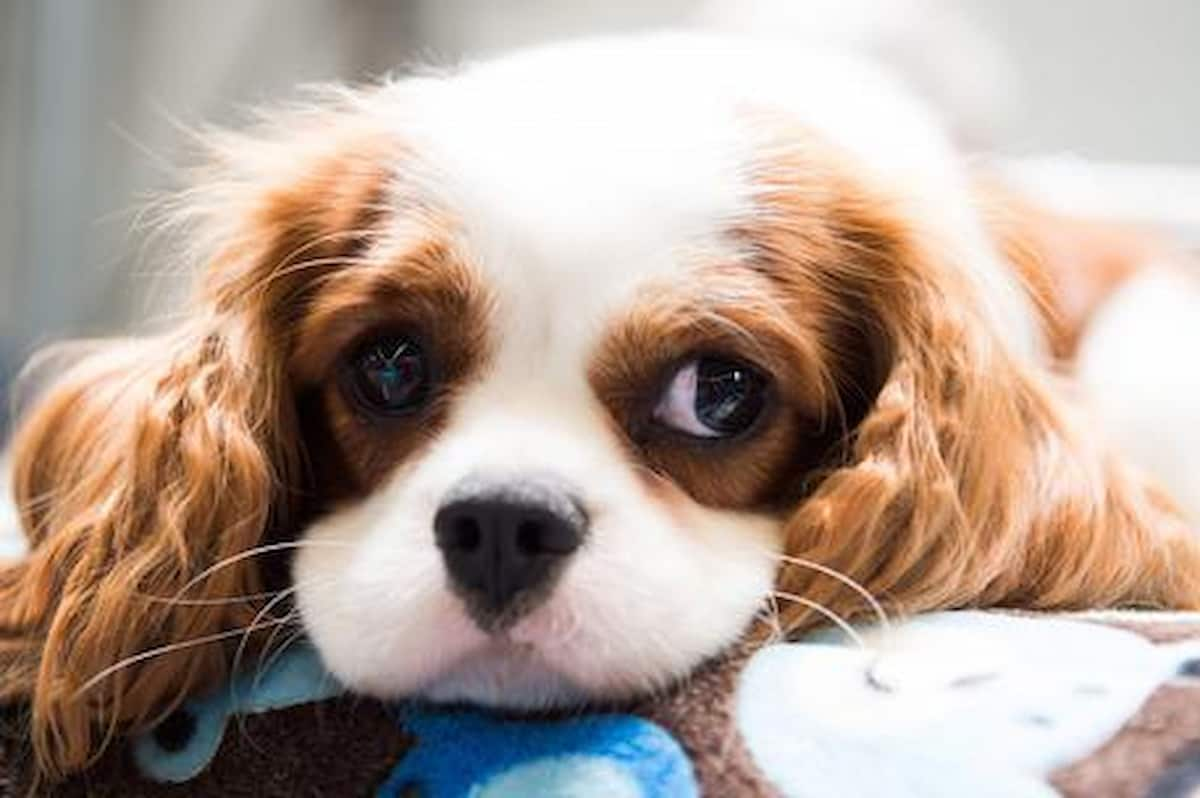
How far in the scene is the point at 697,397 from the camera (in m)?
1.06

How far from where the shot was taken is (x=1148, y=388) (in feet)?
4.71

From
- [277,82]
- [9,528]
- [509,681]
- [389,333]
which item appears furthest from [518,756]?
→ [277,82]

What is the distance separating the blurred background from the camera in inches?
106

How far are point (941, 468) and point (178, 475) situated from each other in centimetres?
42

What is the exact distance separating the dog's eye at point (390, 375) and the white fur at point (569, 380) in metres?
0.04

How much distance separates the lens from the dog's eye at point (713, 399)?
3.45ft

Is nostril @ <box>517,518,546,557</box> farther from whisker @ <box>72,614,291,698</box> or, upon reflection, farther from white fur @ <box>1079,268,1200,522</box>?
white fur @ <box>1079,268,1200,522</box>

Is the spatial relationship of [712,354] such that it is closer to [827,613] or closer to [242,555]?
[827,613]

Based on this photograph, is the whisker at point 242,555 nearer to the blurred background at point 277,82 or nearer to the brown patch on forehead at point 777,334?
the brown patch on forehead at point 777,334

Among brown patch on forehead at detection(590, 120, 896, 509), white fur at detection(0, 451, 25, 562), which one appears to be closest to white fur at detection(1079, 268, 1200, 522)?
brown patch on forehead at detection(590, 120, 896, 509)

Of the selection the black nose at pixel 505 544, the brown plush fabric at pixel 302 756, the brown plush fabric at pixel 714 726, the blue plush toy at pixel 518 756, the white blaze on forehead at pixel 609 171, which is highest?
the white blaze on forehead at pixel 609 171

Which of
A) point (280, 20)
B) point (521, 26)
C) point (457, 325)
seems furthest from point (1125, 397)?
point (280, 20)

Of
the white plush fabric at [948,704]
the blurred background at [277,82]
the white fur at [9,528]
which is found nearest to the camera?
the white plush fabric at [948,704]

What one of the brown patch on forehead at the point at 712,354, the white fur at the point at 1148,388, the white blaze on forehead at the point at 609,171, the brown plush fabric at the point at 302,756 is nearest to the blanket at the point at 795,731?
the brown plush fabric at the point at 302,756
